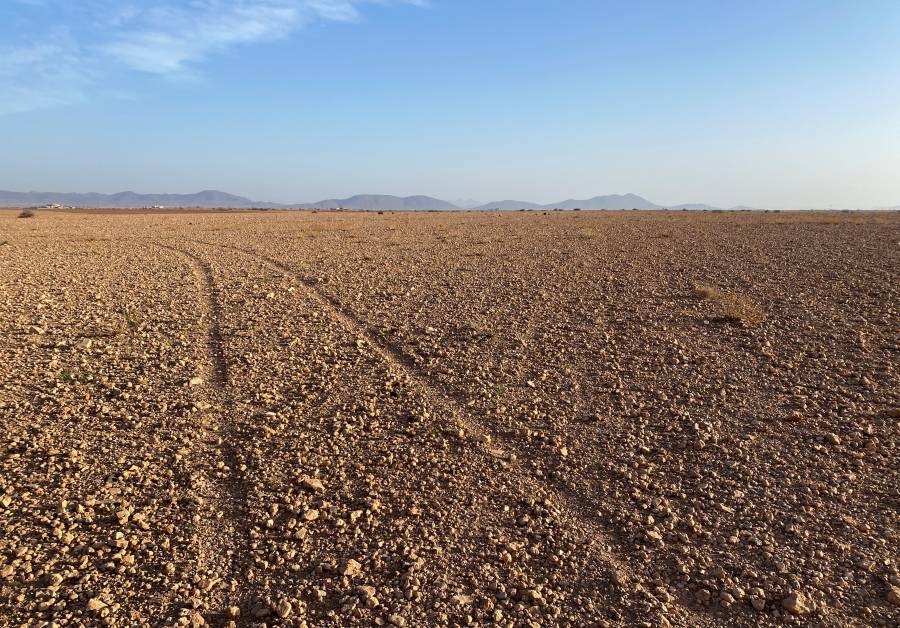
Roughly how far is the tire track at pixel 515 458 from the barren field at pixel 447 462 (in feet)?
0.10

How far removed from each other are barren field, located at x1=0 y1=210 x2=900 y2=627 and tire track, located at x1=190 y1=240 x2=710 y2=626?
3 cm

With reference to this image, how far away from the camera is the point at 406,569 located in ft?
13.0

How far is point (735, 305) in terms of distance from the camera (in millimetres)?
10938

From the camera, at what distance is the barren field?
12.3 feet

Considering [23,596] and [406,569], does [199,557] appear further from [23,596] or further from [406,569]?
[406,569]

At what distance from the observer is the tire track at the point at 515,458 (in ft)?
12.6

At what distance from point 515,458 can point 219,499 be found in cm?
257

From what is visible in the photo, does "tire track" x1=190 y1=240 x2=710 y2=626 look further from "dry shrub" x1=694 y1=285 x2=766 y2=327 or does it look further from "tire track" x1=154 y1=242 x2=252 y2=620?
"dry shrub" x1=694 y1=285 x2=766 y2=327

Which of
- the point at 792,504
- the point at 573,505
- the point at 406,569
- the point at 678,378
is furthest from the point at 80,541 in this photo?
the point at 678,378

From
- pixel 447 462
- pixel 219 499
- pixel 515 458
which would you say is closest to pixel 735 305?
pixel 515 458

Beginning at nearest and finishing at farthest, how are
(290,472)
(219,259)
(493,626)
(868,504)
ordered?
(493,626)
(868,504)
(290,472)
(219,259)

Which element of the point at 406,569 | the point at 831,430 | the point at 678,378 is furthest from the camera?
the point at 678,378

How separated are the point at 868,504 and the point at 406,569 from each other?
147 inches

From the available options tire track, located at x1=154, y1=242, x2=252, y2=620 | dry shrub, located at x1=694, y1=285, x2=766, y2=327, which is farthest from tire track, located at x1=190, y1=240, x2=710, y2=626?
dry shrub, located at x1=694, y1=285, x2=766, y2=327
